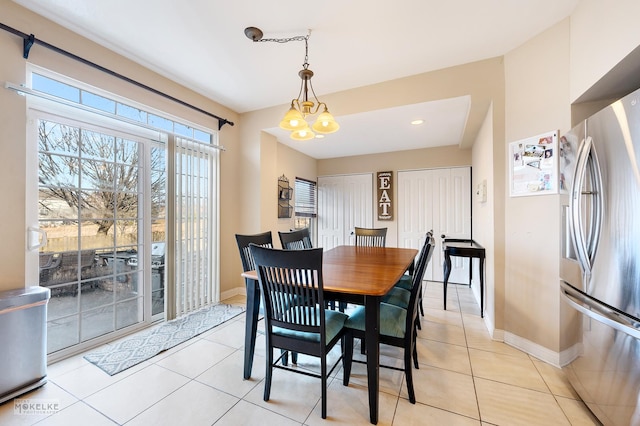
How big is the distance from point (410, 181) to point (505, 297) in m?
2.70

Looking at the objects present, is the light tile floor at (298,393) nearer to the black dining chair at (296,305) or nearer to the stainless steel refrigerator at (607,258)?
the black dining chair at (296,305)

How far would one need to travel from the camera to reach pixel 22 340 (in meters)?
1.69

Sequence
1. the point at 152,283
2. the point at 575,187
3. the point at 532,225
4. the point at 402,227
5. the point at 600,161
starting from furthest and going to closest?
the point at 402,227, the point at 152,283, the point at 532,225, the point at 575,187, the point at 600,161

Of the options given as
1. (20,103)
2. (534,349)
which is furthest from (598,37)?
(20,103)

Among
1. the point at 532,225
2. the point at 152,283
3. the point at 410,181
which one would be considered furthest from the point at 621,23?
the point at 152,283

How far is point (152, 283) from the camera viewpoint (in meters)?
2.82

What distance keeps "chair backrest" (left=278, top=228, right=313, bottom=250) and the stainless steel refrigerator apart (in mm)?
2220

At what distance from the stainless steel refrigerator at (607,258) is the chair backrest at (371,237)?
6.55 feet

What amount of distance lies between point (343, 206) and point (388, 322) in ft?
12.0

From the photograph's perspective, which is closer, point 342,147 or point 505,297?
point 505,297

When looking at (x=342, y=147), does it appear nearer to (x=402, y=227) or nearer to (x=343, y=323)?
(x=402, y=227)

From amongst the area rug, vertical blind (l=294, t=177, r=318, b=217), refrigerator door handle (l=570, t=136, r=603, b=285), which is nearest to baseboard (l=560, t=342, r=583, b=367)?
refrigerator door handle (l=570, t=136, r=603, b=285)

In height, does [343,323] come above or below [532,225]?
below

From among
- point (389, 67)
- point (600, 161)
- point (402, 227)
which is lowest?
point (402, 227)
